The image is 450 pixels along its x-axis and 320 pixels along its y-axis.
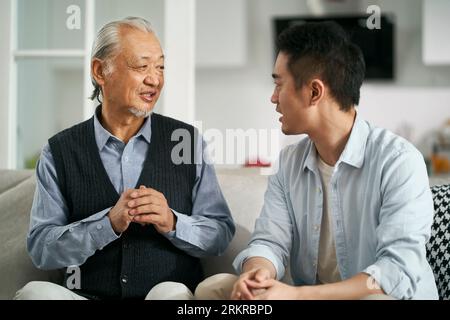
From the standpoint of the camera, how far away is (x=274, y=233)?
56.4 inches

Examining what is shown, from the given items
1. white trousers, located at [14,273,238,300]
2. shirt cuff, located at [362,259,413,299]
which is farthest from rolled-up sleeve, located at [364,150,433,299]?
white trousers, located at [14,273,238,300]

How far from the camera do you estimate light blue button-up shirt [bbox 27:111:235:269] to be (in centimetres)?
144

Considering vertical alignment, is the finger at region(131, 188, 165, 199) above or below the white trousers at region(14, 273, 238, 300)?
above

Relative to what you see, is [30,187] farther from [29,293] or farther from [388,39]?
[388,39]

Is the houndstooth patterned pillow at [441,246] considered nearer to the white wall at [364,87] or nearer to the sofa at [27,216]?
the sofa at [27,216]

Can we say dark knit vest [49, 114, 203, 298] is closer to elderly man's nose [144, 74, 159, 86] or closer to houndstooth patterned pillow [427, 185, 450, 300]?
elderly man's nose [144, 74, 159, 86]

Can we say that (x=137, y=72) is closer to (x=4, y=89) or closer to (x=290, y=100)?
(x=290, y=100)

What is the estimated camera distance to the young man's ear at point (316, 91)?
1.39m

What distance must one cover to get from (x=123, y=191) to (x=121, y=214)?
171 mm

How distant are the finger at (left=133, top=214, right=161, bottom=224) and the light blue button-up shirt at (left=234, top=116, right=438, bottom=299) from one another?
194 mm

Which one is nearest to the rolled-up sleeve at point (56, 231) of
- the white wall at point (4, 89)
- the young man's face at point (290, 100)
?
the young man's face at point (290, 100)
